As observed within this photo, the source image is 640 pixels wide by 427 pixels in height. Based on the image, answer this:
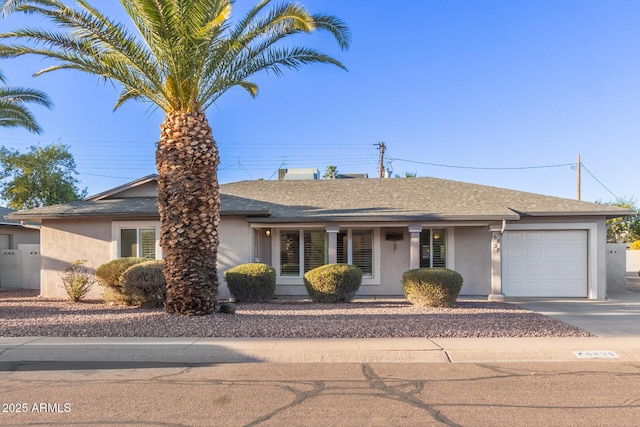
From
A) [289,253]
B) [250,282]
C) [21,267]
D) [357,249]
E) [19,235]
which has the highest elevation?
[19,235]

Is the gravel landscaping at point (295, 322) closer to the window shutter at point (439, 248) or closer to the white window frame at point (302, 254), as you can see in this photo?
the white window frame at point (302, 254)

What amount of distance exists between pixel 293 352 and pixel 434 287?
18.8ft

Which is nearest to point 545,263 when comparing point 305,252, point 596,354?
point 305,252

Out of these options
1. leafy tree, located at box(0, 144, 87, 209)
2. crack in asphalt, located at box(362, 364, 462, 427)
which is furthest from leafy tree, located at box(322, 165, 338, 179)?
crack in asphalt, located at box(362, 364, 462, 427)

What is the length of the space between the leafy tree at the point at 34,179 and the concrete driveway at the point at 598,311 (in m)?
30.9

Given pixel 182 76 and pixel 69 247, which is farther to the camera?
pixel 69 247

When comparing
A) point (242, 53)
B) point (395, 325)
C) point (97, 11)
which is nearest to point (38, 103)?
point (97, 11)

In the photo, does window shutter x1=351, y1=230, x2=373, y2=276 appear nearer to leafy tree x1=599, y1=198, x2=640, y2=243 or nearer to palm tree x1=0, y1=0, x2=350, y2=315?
palm tree x1=0, y1=0, x2=350, y2=315

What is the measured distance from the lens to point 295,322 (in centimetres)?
981

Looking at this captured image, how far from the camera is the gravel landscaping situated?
8.83 metres

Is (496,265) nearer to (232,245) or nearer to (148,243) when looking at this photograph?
(232,245)

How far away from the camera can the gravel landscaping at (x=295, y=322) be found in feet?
29.0

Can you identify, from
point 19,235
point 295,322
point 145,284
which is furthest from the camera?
point 19,235

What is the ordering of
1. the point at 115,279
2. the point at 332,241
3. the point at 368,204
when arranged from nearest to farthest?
the point at 115,279
the point at 332,241
the point at 368,204
